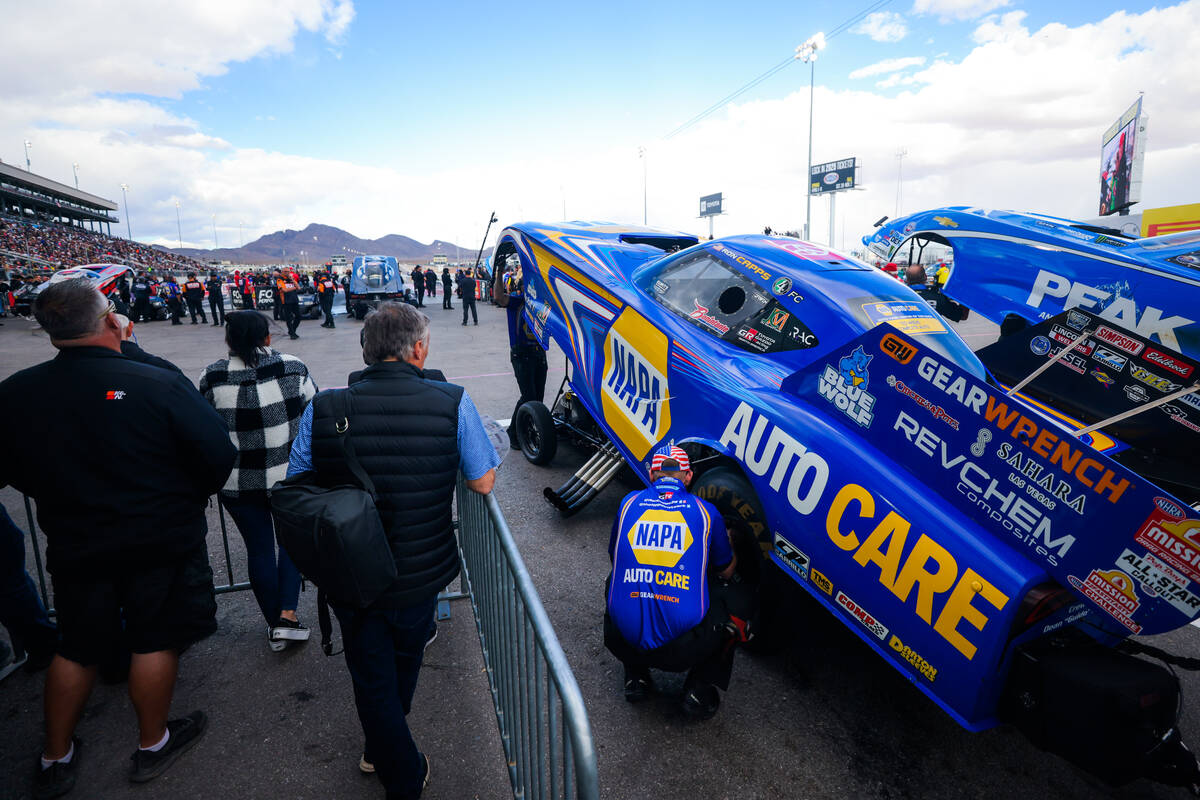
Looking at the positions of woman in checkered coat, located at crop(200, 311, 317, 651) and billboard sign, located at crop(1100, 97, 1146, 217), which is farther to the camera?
billboard sign, located at crop(1100, 97, 1146, 217)

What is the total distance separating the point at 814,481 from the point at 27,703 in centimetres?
360

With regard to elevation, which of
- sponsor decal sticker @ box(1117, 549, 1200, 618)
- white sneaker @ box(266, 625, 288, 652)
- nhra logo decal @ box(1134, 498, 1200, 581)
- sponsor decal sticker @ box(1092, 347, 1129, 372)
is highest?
sponsor decal sticker @ box(1092, 347, 1129, 372)

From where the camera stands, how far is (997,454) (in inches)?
83.0

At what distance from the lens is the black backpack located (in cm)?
178

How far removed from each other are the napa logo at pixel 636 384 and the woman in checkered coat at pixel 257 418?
1886mm

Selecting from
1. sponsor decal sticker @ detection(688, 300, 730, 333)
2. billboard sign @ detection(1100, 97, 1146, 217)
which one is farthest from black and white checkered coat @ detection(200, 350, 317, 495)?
billboard sign @ detection(1100, 97, 1146, 217)

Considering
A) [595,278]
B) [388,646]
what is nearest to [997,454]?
[388,646]

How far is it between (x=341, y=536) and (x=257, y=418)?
141 centimetres

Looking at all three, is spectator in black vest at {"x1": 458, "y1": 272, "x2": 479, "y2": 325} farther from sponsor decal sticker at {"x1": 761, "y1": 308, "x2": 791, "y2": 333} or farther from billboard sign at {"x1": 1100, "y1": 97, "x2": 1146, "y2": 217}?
billboard sign at {"x1": 1100, "y1": 97, "x2": 1146, "y2": 217}

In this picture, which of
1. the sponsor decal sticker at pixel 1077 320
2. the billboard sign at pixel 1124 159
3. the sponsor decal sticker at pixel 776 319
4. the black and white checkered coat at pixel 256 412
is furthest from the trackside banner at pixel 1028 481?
the billboard sign at pixel 1124 159

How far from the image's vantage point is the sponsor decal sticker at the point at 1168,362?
2984mm

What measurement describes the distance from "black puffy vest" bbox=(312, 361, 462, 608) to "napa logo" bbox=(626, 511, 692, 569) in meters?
0.85

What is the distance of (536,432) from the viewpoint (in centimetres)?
545

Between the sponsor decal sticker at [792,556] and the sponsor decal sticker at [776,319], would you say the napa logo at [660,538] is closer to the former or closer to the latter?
the sponsor decal sticker at [792,556]
